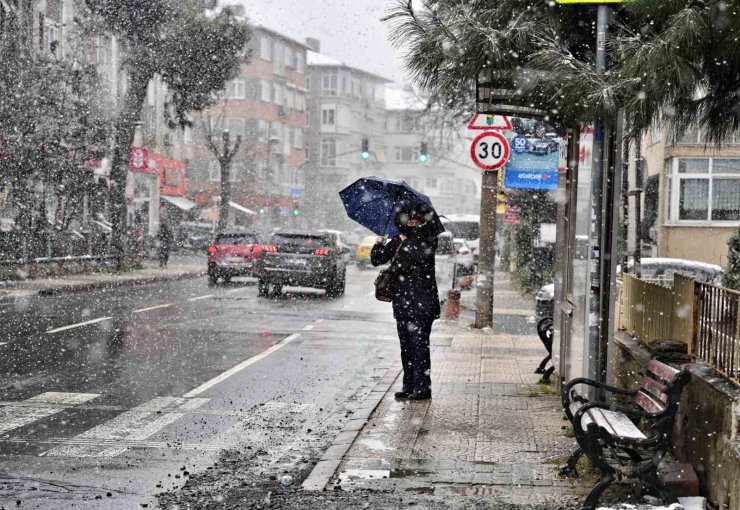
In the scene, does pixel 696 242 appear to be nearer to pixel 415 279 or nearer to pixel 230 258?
pixel 230 258

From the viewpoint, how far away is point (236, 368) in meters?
13.0

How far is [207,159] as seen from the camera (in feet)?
262

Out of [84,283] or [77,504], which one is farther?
[84,283]

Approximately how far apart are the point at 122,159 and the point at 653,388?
3134 centimetres

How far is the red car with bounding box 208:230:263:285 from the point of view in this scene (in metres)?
32.2

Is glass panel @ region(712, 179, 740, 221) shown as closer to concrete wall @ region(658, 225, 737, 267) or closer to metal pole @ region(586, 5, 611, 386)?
concrete wall @ region(658, 225, 737, 267)

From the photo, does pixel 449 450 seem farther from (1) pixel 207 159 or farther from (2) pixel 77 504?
(1) pixel 207 159

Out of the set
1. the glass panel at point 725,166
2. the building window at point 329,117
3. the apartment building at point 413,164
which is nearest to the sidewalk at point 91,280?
the glass panel at point 725,166

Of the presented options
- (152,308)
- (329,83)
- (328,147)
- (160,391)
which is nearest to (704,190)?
(152,308)

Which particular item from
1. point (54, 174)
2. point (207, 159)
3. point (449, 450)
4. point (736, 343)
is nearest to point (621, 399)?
point (449, 450)

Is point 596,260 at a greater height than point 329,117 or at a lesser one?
lesser

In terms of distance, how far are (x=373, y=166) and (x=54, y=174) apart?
7935cm

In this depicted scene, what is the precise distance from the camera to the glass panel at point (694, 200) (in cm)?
2907

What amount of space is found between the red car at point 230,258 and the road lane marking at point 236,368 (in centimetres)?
1555
